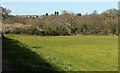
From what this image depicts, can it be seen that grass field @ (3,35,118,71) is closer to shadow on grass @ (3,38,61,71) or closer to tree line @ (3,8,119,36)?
shadow on grass @ (3,38,61,71)

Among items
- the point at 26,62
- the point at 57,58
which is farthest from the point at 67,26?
the point at 26,62

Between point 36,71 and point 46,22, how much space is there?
37232 mm

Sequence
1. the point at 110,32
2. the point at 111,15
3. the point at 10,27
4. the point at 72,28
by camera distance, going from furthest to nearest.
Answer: the point at 111,15 → the point at 72,28 → the point at 110,32 → the point at 10,27

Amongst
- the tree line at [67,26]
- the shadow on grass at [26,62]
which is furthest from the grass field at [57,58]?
the tree line at [67,26]

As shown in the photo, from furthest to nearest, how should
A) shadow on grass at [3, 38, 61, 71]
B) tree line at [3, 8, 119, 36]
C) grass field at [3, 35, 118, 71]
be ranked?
tree line at [3, 8, 119, 36], grass field at [3, 35, 118, 71], shadow on grass at [3, 38, 61, 71]

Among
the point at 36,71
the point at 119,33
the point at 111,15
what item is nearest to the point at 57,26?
the point at 119,33

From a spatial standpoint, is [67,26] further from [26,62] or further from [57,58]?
[26,62]

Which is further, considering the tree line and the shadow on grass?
the tree line

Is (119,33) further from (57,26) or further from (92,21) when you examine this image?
(57,26)

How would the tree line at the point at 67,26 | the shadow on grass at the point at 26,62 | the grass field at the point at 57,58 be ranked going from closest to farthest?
the shadow on grass at the point at 26,62 → the grass field at the point at 57,58 → the tree line at the point at 67,26

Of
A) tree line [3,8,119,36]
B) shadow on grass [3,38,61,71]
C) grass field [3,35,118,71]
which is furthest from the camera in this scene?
tree line [3,8,119,36]

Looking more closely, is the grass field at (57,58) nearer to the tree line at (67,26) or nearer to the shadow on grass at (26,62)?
the shadow on grass at (26,62)

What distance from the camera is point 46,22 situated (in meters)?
41.8

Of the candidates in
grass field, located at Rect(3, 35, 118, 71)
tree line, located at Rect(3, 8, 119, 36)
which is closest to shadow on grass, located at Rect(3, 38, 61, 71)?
grass field, located at Rect(3, 35, 118, 71)
